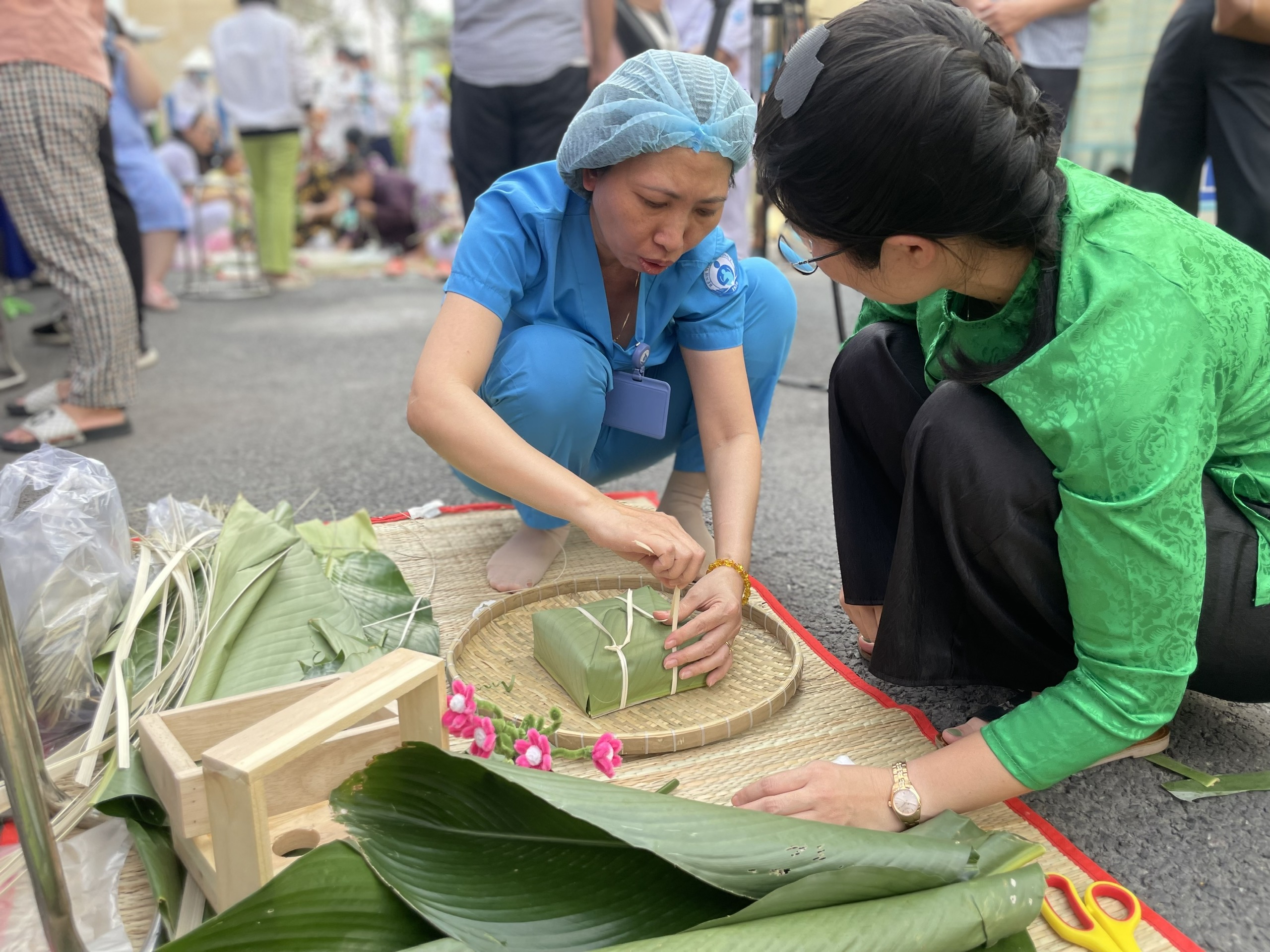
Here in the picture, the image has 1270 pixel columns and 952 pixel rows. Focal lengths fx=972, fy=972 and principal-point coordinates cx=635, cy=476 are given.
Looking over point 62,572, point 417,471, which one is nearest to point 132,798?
point 62,572

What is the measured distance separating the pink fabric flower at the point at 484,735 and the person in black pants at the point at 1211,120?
192cm

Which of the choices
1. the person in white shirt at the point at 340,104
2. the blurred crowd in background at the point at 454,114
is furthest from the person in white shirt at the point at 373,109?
the blurred crowd in background at the point at 454,114

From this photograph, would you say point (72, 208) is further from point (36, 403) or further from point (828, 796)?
point (828, 796)

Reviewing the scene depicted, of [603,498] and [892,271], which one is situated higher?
[892,271]

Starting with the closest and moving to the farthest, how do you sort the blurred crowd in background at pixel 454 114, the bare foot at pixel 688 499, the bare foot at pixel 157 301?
1. the bare foot at pixel 688 499
2. the blurred crowd in background at pixel 454 114
3. the bare foot at pixel 157 301

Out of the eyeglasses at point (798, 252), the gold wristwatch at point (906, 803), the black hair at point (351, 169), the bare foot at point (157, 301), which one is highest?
the eyeglasses at point (798, 252)

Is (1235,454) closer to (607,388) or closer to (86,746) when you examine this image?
(607,388)

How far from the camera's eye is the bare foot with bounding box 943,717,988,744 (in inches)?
49.3

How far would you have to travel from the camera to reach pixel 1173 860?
3.72 feet

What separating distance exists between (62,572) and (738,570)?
3.07ft

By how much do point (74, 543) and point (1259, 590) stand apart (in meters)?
1.50

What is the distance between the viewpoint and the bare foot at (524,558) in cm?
177

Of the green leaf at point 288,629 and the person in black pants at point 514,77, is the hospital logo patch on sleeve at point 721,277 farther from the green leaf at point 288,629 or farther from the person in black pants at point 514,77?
the person in black pants at point 514,77

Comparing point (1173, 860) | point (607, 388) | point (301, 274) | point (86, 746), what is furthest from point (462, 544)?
point (301, 274)
